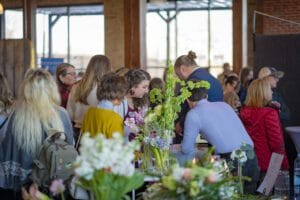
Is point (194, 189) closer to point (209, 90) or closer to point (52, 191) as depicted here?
point (52, 191)

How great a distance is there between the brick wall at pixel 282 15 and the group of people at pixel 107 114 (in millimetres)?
6949

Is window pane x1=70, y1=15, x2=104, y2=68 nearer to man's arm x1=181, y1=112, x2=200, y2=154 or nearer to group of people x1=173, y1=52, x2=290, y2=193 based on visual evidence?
group of people x1=173, y1=52, x2=290, y2=193

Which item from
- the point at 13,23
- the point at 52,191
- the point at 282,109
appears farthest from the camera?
the point at 13,23

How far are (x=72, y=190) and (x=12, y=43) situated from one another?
6.64 m

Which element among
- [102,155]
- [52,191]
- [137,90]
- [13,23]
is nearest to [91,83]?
[137,90]

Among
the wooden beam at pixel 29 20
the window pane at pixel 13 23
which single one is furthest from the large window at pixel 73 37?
the wooden beam at pixel 29 20

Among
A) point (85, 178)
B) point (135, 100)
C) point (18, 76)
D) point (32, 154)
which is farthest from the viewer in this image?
point (18, 76)

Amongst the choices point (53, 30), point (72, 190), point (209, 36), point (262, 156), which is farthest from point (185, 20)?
point (72, 190)

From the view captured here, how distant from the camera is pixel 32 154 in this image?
3.86 metres

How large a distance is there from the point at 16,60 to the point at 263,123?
477 centimetres

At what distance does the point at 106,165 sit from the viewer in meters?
2.26

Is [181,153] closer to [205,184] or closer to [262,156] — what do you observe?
[262,156]

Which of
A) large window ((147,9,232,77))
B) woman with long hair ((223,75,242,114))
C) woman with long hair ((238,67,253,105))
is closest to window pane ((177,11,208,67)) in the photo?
large window ((147,9,232,77))

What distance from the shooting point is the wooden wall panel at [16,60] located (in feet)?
30.1
